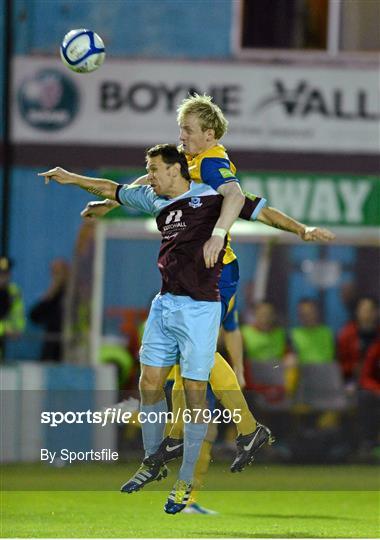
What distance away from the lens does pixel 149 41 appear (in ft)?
67.3

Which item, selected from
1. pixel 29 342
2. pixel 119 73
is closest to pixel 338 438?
pixel 29 342

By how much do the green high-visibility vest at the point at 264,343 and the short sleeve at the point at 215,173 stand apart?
8.18 meters

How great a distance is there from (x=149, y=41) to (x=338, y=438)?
20.9ft

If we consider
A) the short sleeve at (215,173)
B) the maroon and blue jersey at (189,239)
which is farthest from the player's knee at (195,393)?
the short sleeve at (215,173)

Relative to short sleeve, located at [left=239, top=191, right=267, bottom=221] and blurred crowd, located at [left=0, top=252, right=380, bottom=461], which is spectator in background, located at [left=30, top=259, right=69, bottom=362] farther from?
short sleeve, located at [left=239, top=191, right=267, bottom=221]

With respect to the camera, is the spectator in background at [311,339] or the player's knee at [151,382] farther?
the spectator in background at [311,339]

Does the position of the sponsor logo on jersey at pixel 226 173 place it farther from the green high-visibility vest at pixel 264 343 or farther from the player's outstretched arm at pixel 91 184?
the green high-visibility vest at pixel 264 343

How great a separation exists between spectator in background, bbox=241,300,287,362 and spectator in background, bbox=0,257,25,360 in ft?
8.66

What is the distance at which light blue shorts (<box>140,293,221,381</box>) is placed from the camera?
8984mm

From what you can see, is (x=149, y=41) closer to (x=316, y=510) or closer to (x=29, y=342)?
(x=29, y=342)

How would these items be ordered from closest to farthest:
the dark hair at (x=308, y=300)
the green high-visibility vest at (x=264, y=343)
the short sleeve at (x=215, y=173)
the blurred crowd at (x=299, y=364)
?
the short sleeve at (x=215, y=173) < the blurred crowd at (x=299, y=364) < the green high-visibility vest at (x=264, y=343) < the dark hair at (x=308, y=300)

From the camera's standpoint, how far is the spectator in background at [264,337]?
17.3m

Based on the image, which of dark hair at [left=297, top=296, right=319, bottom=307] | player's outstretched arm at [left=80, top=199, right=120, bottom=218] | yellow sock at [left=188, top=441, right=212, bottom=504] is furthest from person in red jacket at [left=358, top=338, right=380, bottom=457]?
player's outstretched arm at [left=80, top=199, right=120, bottom=218]

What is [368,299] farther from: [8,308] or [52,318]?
[8,308]
